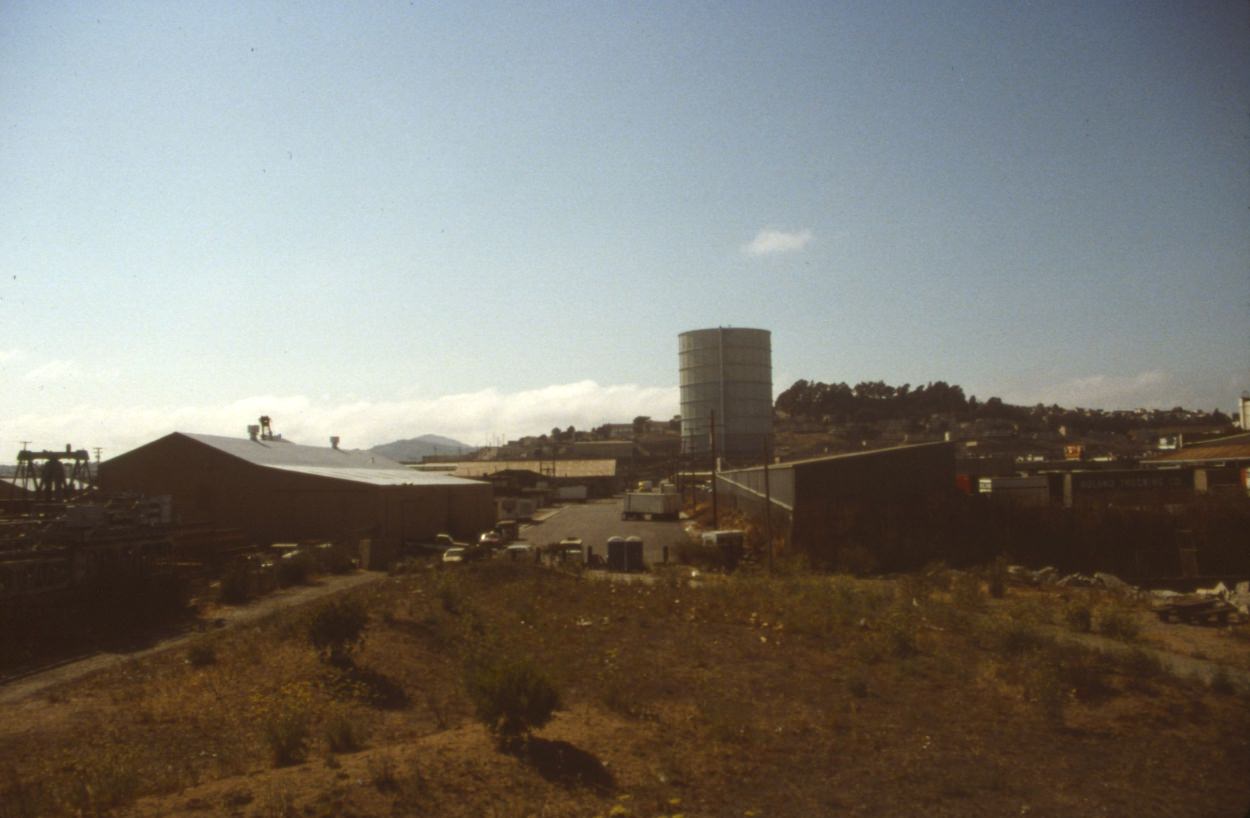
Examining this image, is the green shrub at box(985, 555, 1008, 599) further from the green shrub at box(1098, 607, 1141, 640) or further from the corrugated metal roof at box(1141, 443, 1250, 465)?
the corrugated metal roof at box(1141, 443, 1250, 465)

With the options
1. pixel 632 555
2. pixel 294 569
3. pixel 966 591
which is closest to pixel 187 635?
pixel 294 569

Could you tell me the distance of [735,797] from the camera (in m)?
9.37

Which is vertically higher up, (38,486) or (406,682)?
(38,486)

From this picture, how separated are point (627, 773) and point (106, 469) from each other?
1833 inches

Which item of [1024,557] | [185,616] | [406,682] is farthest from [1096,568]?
[185,616]

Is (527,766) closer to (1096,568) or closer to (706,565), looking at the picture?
(706,565)

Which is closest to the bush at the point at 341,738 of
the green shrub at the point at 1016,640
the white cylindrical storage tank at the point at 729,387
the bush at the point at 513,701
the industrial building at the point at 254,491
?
the bush at the point at 513,701

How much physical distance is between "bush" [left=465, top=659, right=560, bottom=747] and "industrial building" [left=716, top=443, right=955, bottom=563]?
82.7ft

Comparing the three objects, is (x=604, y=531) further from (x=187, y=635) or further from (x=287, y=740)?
(x=287, y=740)

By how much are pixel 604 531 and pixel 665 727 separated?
1805 inches

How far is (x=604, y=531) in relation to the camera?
57.8m

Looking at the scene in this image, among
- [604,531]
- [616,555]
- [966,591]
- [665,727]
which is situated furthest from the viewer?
[604,531]

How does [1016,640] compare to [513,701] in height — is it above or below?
below

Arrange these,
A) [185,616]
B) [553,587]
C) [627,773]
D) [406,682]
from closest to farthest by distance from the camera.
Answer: [627,773], [406,682], [185,616], [553,587]
